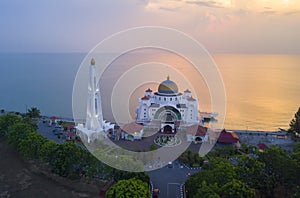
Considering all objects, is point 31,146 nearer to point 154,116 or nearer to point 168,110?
point 154,116

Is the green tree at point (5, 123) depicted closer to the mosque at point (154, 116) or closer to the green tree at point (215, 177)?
the mosque at point (154, 116)

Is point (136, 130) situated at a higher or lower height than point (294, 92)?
lower

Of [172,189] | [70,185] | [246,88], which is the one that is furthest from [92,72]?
[246,88]

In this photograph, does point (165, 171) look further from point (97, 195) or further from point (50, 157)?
point (50, 157)

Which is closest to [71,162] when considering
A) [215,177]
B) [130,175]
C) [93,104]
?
[130,175]

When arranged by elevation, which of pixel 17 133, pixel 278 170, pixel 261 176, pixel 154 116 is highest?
pixel 154 116

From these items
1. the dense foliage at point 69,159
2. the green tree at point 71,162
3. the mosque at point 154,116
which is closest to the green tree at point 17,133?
the dense foliage at point 69,159

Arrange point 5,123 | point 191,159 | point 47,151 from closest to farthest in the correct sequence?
point 47,151 → point 191,159 → point 5,123
